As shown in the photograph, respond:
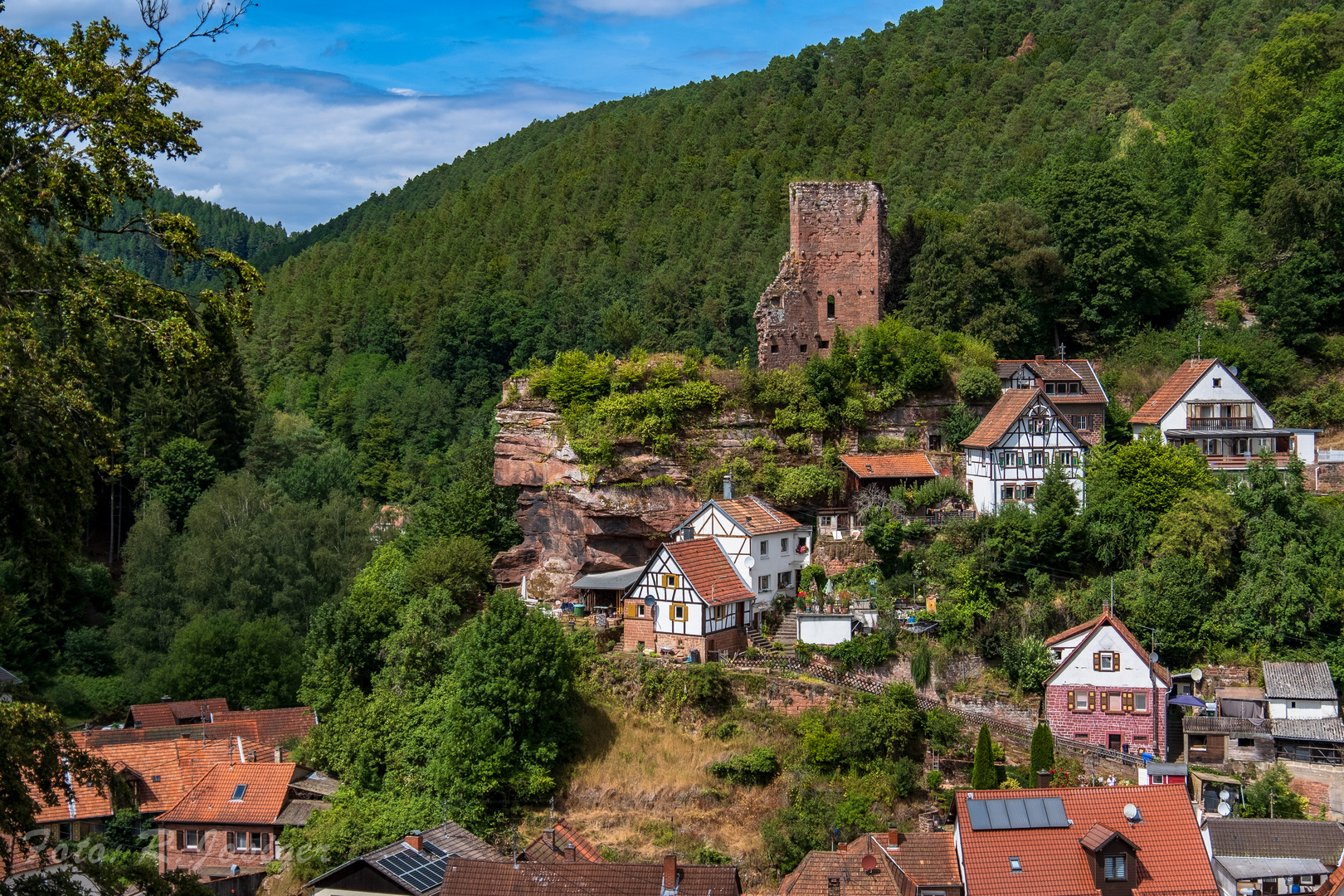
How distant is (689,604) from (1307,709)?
59.5 feet

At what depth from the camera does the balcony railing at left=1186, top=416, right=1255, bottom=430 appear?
44.2 m

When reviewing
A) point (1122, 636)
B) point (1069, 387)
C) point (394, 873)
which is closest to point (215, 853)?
point (394, 873)

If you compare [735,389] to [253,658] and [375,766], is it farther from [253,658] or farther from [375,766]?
[253,658]

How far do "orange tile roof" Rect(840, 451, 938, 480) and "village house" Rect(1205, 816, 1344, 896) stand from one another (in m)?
16.2

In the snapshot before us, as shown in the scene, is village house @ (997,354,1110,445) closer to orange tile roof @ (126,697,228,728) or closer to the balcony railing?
the balcony railing

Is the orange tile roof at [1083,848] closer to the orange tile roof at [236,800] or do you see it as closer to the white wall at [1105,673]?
the white wall at [1105,673]

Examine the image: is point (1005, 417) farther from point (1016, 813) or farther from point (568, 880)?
point (568, 880)

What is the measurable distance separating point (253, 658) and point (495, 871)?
2655 centimetres

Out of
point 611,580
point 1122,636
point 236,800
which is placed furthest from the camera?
point 611,580

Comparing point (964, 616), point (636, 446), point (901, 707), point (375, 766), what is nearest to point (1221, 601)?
point (964, 616)

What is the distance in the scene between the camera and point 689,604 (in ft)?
132

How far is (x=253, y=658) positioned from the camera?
172ft

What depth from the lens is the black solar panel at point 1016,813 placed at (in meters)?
29.0

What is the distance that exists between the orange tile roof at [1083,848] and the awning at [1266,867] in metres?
1.65
